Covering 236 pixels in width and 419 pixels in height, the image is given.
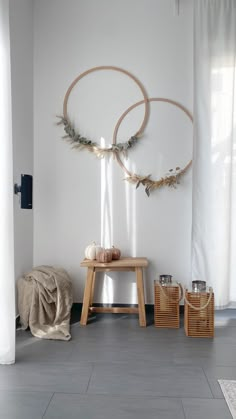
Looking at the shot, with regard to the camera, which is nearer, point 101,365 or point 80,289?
point 101,365

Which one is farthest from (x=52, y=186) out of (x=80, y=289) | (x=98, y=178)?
(x=80, y=289)

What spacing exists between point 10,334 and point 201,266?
1.57m

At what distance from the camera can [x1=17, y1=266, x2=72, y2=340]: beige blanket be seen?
283 cm

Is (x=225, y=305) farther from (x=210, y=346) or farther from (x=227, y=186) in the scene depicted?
(x=227, y=186)

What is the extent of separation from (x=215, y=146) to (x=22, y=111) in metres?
1.55

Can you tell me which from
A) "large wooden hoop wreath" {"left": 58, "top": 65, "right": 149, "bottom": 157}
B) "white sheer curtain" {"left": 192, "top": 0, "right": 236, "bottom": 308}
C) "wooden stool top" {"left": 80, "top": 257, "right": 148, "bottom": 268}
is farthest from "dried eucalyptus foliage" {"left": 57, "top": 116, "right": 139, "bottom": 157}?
"wooden stool top" {"left": 80, "top": 257, "right": 148, "bottom": 268}

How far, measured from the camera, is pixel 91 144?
3.28 meters

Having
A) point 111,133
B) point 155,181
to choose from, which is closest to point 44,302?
point 155,181

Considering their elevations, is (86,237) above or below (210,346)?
above

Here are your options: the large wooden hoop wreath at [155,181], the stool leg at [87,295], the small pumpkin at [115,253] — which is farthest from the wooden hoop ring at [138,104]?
the stool leg at [87,295]

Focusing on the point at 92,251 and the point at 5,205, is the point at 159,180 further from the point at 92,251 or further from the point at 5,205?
the point at 5,205

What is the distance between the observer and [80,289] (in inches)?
132

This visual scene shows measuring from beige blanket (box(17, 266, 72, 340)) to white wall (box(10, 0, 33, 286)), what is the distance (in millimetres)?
174

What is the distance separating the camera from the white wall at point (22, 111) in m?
2.95
